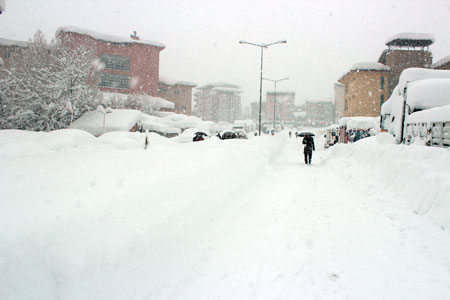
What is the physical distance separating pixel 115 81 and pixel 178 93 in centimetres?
2059

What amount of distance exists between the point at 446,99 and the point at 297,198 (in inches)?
250

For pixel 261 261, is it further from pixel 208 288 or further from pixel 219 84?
pixel 219 84

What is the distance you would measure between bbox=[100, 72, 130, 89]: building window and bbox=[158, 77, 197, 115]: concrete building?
1724 centimetres

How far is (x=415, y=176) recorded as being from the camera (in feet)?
21.4

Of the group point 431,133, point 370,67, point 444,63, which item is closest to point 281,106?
point 370,67

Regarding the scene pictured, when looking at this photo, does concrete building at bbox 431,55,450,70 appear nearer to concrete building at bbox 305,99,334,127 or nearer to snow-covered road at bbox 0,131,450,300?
snow-covered road at bbox 0,131,450,300

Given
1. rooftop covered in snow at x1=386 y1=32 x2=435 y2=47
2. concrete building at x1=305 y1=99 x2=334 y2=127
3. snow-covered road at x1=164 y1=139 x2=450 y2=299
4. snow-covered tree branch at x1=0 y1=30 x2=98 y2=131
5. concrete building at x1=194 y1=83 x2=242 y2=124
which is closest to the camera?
snow-covered road at x1=164 y1=139 x2=450 y2=299

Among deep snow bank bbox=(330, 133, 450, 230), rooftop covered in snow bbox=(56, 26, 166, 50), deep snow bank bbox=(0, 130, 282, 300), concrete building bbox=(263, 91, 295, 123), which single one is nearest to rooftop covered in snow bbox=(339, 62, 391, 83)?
rooftop covered in snow bbox=(56, 26, 166, 50)

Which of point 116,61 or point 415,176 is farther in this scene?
point 116,61

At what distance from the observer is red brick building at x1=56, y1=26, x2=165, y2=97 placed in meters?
42.5

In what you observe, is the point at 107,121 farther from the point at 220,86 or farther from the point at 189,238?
the point at 220,86

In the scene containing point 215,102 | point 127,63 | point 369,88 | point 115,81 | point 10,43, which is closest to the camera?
point 10,43

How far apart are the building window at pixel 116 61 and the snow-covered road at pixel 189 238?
138 feet

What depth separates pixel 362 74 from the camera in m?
47.2
